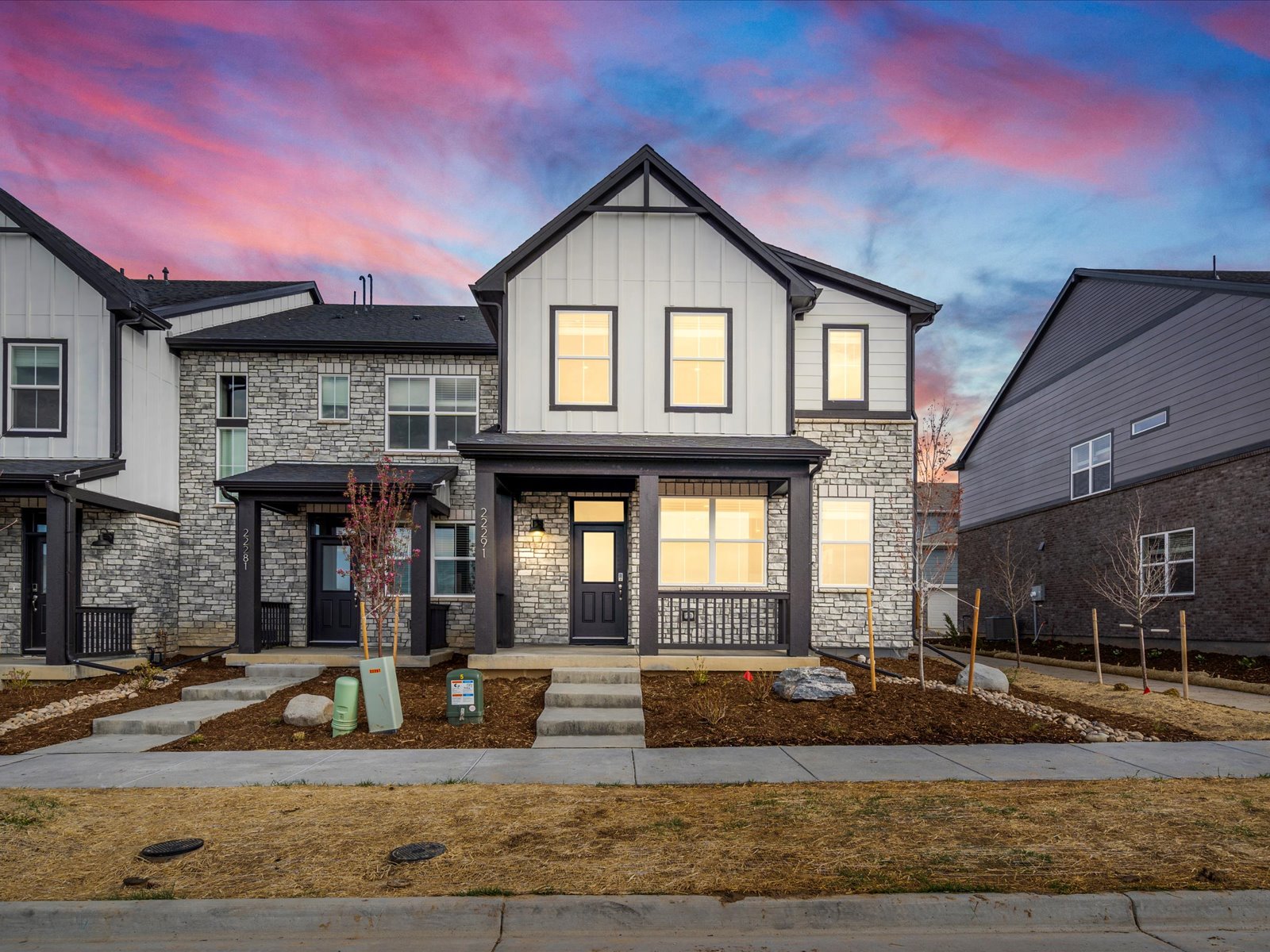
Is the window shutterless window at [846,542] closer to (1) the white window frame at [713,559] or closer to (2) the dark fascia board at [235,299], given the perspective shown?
(1) the white window frame at [713,559]

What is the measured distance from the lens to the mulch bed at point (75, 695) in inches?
397

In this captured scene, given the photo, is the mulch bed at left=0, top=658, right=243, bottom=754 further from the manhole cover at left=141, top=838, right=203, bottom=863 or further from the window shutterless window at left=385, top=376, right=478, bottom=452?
the window shutterless window at left=385, top=376, right=478, bottom=452

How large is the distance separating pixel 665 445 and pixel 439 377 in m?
6.11

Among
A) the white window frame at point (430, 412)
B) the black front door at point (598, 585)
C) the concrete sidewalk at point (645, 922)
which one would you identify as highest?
the white window frame at point (430, 412)

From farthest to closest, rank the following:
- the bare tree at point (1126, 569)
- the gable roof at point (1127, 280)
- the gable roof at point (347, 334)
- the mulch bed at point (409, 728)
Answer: the bare tree at point (1126, 569) → the gable roof at point (1127, 280) → the gable roof at point (347, 334) → the mulch bed at point (409, 728)

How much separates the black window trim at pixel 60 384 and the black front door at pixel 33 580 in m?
1.55

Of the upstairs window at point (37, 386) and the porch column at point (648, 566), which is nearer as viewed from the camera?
the porch column at point (648, 566)

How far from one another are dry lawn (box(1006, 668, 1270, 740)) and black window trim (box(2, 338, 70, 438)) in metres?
17.5

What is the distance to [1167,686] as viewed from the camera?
13875 millimetres

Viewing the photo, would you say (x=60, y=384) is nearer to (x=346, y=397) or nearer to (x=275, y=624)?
(x=346, y=397)

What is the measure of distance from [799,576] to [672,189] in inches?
281

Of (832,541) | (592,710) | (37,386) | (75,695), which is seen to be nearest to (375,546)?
(592,710)

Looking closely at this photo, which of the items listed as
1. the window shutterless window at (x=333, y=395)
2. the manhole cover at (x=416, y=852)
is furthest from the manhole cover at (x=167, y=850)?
the window shutterless window at (x=333, y=395)

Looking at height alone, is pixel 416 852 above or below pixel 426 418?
below
